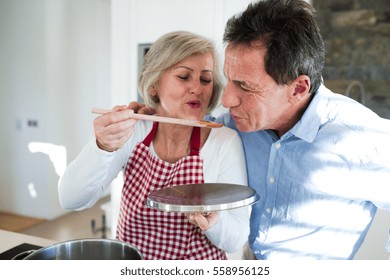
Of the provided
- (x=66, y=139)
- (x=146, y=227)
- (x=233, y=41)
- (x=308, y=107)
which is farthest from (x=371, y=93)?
(x=66, y=139)

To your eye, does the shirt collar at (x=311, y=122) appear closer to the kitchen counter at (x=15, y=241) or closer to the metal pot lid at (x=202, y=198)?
the metal pot lid at (x=202, y=198)

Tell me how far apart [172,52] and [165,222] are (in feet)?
1.30

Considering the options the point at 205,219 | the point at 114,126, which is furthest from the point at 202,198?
the point at 114,126

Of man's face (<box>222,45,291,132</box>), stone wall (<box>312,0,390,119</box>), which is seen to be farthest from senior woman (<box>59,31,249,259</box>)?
stone wall (<box>312,0,390,119</box>)

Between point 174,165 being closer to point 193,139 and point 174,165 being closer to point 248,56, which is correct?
point 193,139

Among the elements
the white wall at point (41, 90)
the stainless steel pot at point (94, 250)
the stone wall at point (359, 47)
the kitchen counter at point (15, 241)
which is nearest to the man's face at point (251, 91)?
the stainless steel pot at point (94, 250)

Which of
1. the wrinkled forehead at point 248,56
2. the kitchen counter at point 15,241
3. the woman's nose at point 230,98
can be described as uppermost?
the wrinkled forehead at point 248,56

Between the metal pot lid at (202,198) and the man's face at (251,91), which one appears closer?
the metal pot lid at (202,198)

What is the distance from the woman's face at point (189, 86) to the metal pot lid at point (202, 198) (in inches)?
10.3

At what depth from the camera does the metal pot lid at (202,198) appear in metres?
0.52

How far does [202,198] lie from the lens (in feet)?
1.86

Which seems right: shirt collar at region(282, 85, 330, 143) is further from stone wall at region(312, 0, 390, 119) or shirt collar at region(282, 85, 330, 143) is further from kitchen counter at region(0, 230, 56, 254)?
stone wall at region(312, 0, 390, 119)

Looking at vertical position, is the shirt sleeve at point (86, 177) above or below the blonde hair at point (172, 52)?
below

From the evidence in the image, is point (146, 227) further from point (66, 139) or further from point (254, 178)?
point (66, 139)
